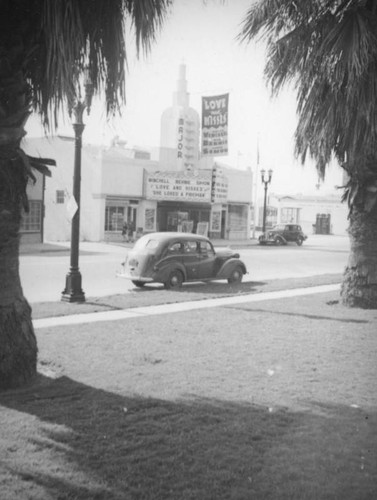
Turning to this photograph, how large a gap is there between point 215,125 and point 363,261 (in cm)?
2124

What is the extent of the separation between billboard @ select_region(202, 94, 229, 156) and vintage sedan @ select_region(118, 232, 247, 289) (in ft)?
53.8

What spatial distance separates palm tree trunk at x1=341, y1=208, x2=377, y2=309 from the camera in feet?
40.4

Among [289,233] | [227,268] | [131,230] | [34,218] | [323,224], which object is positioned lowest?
[227,268]

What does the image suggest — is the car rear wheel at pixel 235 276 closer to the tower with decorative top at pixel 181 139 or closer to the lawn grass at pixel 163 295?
the lawn grass at pixel 163 295

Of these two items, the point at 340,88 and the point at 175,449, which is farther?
the point at 340,88

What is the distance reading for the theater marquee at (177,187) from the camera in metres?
37.8

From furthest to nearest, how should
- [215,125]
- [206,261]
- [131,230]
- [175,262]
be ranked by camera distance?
[131,230], [215,125], [206,261], [175,262]

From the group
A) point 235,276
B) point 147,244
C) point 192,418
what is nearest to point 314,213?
point 235,276

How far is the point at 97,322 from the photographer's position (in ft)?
33.6

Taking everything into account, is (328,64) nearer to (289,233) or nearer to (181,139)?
(181,139)

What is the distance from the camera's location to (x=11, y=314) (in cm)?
602

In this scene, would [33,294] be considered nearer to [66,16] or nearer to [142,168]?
[66,16]

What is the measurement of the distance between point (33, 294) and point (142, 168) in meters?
24.8

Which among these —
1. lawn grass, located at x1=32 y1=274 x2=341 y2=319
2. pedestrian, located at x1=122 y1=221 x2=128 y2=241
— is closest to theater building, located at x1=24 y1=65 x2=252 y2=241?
pedestrian, located at x1=122 y1=221 x2=128 y2=241
